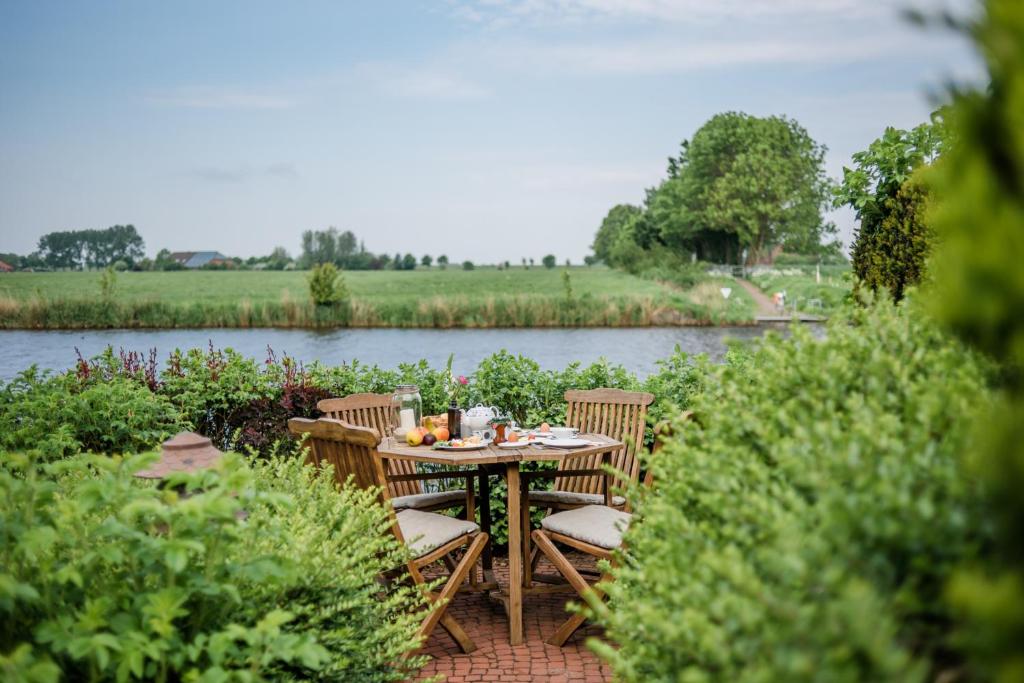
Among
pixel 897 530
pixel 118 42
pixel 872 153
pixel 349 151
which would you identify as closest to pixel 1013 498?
pixel 897 530

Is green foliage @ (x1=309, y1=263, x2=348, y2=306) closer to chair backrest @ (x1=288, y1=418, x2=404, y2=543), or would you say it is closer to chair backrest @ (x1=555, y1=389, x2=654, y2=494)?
chair backrest @ (x1=555, y1=389, x2=654, y2=494)

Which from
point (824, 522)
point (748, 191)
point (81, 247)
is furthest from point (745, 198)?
point (824, 522)

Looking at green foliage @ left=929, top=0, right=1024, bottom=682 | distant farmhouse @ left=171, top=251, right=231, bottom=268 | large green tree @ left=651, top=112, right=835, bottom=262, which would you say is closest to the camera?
green foliage @ left=929, top=0, right=1024, bottom=682

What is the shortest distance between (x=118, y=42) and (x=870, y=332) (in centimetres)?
1393

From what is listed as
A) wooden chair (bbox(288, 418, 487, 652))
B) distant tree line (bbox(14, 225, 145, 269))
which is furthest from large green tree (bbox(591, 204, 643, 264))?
wooden chair (bbox(288, 418, 487, 652))

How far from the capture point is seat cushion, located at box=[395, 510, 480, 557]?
4.41 m

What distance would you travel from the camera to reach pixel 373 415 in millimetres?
5914

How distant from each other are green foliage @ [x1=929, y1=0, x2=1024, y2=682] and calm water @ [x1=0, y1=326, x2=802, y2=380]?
589 inches

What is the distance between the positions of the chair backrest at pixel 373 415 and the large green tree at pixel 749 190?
1907 inches

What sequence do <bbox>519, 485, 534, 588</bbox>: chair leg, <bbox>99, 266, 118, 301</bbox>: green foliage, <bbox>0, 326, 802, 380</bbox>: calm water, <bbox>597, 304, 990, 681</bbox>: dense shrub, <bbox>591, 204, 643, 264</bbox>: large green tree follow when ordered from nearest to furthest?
<bbox>597, 304, 990, 681</bbox>: dense shrub, <bbox>519, 485, 534, 588</bbox>: chair leg, <bbox>0, 326, 802, 380</bbox>: calm water, <bbox>99, 266, 118, 301</bbox>: green foliage, <bbox>591, 204, 643, 264</bbox>: large green tree

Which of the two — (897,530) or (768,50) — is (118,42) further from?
(768,50)

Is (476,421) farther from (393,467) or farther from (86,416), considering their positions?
(86,416)

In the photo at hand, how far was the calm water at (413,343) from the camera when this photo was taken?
1762cm

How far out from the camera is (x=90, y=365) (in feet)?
23.3
